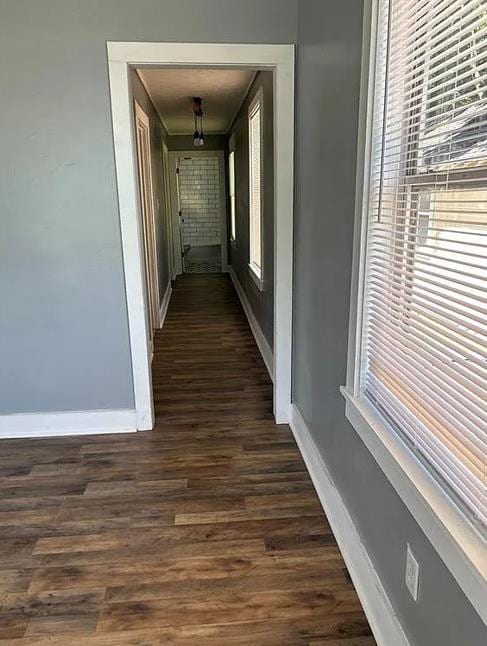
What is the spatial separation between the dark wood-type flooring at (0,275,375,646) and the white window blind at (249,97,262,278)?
1.96 m

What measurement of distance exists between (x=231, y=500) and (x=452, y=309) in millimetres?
1510

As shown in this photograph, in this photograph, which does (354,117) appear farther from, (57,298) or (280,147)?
(57,298)

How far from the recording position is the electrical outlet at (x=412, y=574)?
4.23 ft

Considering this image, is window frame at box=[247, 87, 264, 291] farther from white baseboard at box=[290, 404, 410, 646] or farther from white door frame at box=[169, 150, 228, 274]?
white door frame at box=[169, 150, 228, 274]

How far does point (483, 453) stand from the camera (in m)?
1.01

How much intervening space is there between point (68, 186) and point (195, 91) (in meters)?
2.94

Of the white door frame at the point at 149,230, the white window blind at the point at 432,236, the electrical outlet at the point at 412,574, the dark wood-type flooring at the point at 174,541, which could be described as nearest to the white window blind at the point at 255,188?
the white door frame at the point at 149,230

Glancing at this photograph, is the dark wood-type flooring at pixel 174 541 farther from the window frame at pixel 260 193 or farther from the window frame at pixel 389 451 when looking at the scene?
the window frame at pixel 260 193

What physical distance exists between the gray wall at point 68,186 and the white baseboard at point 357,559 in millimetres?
1250

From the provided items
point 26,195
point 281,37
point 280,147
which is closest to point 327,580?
point 280,147

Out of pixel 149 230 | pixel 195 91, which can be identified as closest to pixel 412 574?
pixel 149 230

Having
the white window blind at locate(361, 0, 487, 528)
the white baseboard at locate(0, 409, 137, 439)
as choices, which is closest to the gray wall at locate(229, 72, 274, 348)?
the white baseboard at locate(0, 409, 137, 439)

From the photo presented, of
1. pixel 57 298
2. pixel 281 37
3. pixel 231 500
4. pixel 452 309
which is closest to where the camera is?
pixel 452 309

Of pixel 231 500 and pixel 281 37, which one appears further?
pixel 281 37
